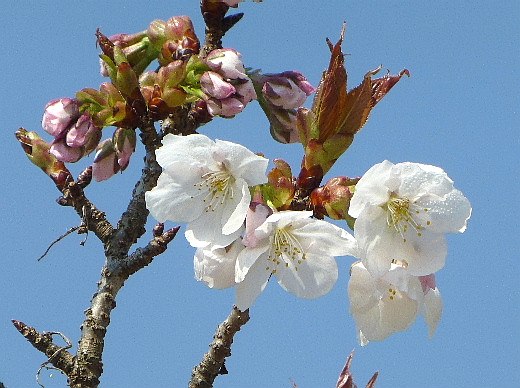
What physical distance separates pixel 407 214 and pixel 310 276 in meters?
0.24

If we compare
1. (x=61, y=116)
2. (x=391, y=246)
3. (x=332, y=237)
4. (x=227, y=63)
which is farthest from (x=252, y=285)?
(x=61, y=116)

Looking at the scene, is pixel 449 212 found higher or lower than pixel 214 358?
higher

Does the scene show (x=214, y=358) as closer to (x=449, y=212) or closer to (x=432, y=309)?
(x=432, y=309)

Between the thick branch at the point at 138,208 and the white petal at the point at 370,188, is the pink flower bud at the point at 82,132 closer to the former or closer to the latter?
the thick branch at the point at 138,208

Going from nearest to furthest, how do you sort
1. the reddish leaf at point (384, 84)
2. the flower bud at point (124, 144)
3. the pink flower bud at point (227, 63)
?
the reddish leaf at point (384, 84)
the pink flower bud at point (227, 63)
the flower bud at point (124, 144)

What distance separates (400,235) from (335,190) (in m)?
0.16

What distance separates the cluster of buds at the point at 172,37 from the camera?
2365 mm

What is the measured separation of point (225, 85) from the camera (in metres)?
2.19

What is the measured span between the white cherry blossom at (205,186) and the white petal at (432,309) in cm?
42

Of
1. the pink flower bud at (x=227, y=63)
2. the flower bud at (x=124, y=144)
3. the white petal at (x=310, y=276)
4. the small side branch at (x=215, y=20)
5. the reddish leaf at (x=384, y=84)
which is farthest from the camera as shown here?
the small side branch at (x=215, y=20)

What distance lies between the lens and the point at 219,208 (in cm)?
188

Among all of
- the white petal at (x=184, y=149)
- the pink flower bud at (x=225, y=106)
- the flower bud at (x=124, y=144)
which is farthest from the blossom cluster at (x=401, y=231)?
the flower bud at (x=124, y=144)

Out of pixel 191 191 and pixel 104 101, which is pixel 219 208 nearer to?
pixel 191 191

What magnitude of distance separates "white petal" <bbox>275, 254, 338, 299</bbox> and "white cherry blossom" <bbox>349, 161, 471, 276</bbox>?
0.37 feet
